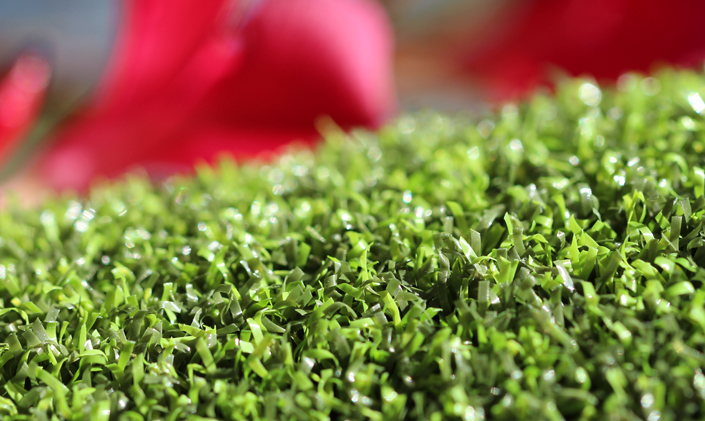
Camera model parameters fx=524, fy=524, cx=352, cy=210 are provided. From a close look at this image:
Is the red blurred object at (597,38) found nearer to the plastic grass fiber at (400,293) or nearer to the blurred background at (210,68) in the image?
the blurred background at (210,68)

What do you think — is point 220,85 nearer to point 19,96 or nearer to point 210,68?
point 210,68

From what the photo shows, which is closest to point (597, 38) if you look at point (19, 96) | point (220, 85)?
point (220, 85)

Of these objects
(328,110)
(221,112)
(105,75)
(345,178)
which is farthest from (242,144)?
(345,178)

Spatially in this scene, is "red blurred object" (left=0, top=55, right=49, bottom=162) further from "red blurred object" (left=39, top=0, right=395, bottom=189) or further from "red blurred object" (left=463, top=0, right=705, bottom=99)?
"red blurred object" (left=463, top=0, right=705, bottom=99)

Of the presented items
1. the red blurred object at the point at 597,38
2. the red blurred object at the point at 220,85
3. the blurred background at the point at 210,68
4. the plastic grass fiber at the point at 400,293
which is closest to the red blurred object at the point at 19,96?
the blurred background at the point at 210,68

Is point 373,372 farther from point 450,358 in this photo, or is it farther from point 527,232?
point 527,232

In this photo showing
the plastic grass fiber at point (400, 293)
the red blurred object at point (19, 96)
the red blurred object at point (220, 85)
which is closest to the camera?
the plastic grass fiber at point (400, 293)

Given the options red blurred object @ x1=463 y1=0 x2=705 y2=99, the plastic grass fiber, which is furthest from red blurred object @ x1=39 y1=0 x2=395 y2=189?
the plastic grass fiber
